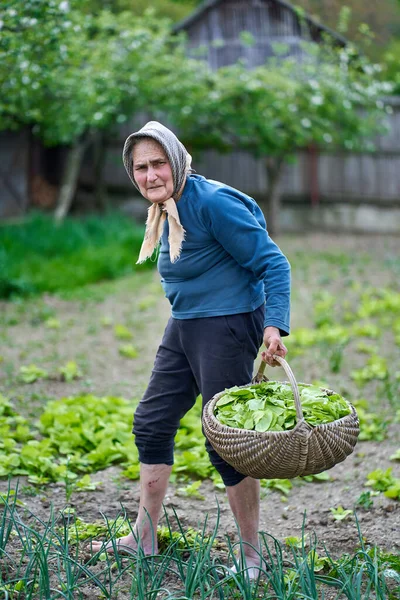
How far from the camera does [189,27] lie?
1534 centimetres

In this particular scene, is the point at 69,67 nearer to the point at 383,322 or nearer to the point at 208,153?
the point at 383,322

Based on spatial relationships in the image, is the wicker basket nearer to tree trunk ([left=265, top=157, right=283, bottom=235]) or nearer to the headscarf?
the headscarf

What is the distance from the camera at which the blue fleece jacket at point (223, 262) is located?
279cm

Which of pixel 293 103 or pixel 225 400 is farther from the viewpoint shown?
pixel 293 103

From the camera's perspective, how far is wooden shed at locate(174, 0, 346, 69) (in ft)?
47.3

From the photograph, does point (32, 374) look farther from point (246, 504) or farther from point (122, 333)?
point (246, 504)

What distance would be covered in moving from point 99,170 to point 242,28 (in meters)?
3.88

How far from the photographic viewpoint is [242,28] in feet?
48.8

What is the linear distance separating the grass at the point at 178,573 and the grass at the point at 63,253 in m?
5.90

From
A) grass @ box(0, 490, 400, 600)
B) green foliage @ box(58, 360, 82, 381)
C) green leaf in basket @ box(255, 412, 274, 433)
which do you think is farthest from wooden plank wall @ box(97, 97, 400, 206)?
green leaf in basket @ box(255, 412, 274, 433)

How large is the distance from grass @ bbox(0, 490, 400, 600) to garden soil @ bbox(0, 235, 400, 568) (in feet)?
0.57

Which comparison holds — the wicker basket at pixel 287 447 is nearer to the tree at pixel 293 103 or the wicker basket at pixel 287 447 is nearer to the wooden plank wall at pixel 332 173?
the tree at pixel 293 103

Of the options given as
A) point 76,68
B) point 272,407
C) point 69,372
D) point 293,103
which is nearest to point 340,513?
point 272,407

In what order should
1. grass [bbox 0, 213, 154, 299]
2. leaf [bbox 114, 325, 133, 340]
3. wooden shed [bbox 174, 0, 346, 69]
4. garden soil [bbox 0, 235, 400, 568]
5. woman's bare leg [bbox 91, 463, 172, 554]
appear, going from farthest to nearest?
wooden shed [bbox 174, 0, 346, 69]
grass [bbox 0, 213, 154, 299]
leaf [bbox 114, 325, 133, 340]
garden soil [bbox 0, 235, 400, 568]
woman's bare leg [bbox 91, 463, 172, 554]
